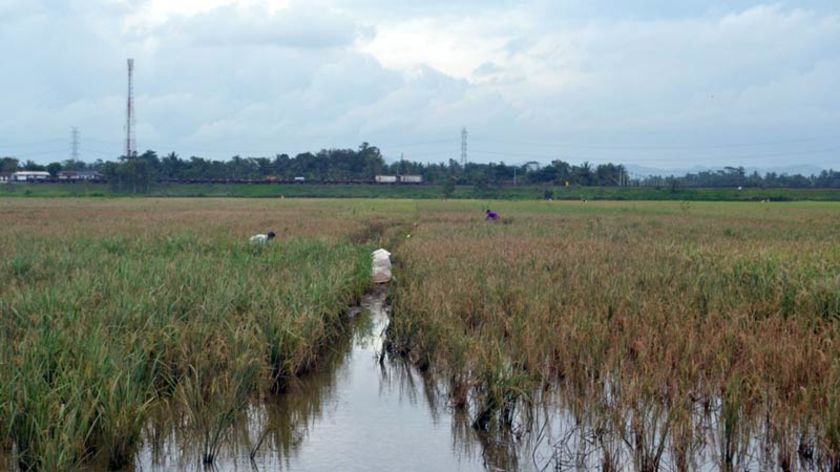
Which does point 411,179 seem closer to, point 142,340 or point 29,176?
point 29,176

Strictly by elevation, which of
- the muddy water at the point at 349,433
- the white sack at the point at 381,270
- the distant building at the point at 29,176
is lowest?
the muddy water at the point at 349,433

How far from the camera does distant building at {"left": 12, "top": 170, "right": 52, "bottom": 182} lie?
260 feet

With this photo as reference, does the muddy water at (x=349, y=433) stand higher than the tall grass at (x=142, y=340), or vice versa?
the tall grass at (x=142, y=340)

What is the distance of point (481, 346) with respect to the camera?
719 centimetres

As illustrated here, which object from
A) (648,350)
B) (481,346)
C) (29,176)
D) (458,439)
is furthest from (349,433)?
(29,176)

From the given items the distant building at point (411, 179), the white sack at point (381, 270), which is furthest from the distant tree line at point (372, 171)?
the white sack at point (381, 270)

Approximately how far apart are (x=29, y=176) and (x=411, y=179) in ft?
132

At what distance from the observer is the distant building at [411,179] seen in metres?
85.3

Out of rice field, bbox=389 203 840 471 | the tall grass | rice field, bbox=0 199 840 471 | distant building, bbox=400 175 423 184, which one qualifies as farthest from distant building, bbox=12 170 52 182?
rice field, bbox=389 203 840 471

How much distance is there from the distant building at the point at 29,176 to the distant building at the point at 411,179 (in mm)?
36670

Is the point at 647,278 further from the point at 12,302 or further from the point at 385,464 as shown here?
the point at 12,302

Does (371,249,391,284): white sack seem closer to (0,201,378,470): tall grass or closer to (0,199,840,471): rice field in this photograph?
(0,199,840,471): rice field

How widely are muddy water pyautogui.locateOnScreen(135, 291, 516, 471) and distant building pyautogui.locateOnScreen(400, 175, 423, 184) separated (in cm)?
7641

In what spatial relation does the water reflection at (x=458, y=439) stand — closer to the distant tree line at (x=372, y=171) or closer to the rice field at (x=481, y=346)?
the rice field at (x=481, y=346)
